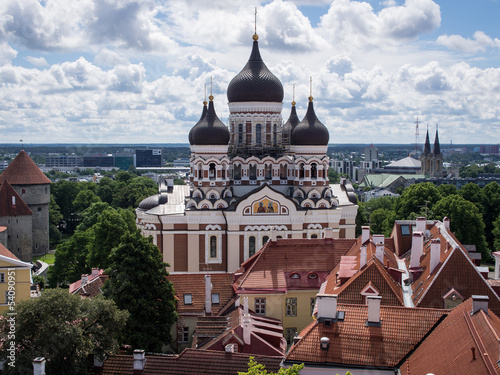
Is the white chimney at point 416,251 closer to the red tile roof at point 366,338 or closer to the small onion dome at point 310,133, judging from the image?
the red tile roof at point 366,338

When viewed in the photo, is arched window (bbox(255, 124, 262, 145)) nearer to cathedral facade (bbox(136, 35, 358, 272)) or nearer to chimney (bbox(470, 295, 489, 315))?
cathedral facade (bbox(136, 35, 358, 272))

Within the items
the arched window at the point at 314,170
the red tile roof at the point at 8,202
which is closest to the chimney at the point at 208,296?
the arched window at the point at 314,170

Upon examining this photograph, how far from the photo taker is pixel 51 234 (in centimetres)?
7625

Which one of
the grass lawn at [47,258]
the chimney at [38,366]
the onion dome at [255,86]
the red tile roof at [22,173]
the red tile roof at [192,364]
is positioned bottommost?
the grass lawn at [47,258]

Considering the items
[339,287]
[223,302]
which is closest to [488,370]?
[339,287]

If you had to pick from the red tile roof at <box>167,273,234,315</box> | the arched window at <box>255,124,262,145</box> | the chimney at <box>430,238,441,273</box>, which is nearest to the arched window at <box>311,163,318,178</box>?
the arched window at <box>255,124,262,145</box>

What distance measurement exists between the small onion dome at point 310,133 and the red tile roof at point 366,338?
2875cm

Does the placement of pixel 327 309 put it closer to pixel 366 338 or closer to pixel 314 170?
pixel 366 338

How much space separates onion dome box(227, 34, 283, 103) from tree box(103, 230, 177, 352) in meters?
23.1

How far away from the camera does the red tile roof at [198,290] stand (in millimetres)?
33156

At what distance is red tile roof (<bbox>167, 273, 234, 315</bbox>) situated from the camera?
109ft

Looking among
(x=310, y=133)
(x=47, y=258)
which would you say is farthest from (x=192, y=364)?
(x=47, y=258)

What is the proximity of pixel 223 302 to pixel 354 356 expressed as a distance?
14.8m

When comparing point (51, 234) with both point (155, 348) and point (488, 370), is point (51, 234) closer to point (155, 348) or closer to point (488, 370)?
point (155, 348)
